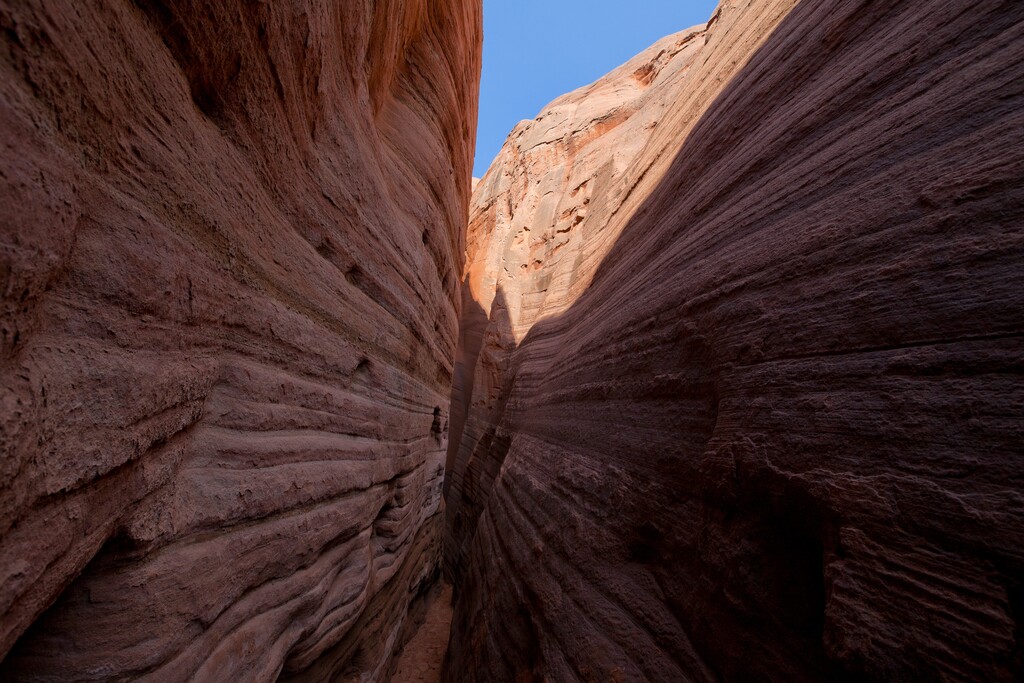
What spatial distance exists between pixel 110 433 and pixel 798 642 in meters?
2.75

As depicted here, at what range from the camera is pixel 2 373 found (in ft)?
3.31

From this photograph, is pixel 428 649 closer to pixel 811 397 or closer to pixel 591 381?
pixel 591 381

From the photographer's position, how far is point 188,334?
172 centimetres

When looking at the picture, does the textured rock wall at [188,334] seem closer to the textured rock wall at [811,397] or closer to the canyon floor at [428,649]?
the textured rock wall at [811,397]

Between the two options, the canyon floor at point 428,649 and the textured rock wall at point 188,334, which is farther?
the canyon floor at point 428,649

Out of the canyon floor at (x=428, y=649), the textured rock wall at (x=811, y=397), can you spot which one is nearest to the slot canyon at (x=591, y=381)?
the textured rock wall at (x=811, y=397)

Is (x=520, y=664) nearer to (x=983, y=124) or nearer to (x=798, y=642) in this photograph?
(x=798, y=642)

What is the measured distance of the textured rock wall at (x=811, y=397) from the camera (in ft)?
4.20

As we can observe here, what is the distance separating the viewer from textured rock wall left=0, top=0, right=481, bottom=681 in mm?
1110

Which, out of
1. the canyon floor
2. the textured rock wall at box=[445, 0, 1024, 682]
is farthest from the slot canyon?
the canyon floor

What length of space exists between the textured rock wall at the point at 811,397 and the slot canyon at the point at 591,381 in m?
0.01

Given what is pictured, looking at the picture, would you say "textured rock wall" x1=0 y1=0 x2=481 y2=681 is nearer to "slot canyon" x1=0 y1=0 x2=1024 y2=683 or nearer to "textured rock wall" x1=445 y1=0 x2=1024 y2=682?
"slot canyon" x1=0 y1=0 x2=1024 y2=683

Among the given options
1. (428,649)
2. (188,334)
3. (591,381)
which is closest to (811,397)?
(591,381)

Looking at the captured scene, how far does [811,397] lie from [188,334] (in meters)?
2.78
